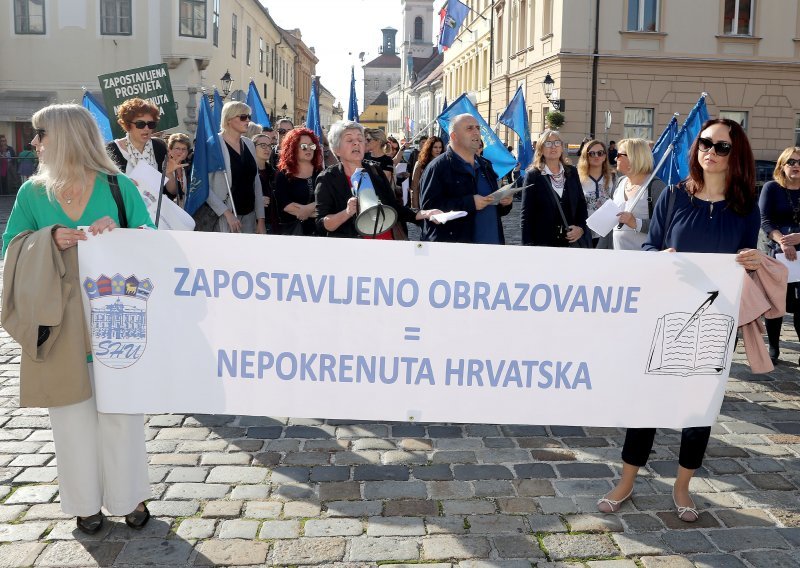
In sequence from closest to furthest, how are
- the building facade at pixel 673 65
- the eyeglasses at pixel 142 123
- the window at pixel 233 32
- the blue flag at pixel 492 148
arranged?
the eyeglasses at pixel 142 123
the blue flag at pixel 492 148
the building facade at pixel 673 65
the window at pixel 233 32

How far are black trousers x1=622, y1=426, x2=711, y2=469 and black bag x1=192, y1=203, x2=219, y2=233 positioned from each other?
12.9 ft

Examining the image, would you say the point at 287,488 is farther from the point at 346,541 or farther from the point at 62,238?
the point at 62,238

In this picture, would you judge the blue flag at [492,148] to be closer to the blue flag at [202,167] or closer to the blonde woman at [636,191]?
the blonde woman at [636,191]

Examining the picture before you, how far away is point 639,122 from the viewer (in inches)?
1146

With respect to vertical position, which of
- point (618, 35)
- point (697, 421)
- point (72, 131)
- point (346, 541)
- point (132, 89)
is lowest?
point (346, 541)

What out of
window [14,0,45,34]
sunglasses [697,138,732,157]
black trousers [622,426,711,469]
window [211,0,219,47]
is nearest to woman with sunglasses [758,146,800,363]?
sunglasses [697,138,732,157]

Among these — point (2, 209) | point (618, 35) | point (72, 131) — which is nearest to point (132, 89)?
point (72, 131)

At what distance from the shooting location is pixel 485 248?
3891mm

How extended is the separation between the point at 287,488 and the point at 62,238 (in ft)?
5.59

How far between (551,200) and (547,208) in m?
0.07

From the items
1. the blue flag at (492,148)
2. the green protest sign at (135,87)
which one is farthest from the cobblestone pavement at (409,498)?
the green protest sign at (135,87)

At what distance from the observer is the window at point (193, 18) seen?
30.3m

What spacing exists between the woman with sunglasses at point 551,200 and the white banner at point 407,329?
296 centimetres

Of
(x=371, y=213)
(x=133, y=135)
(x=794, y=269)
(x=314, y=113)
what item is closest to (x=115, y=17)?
(x=314, y=113)
